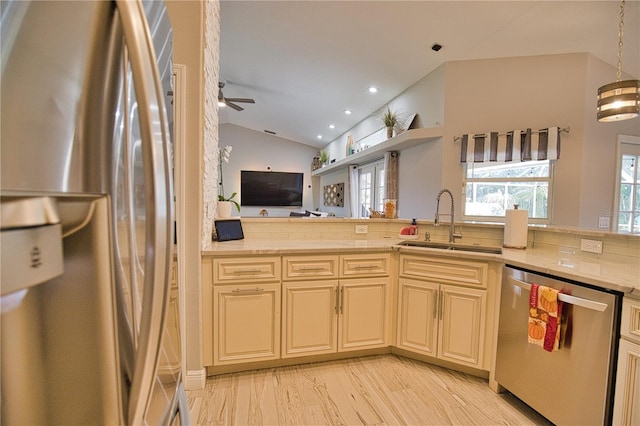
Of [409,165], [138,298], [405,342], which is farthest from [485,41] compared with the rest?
[138,298]

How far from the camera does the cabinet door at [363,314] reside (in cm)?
211

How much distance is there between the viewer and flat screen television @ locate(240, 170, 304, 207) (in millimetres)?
8453

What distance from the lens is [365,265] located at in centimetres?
215

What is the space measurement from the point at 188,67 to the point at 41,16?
1.63 m

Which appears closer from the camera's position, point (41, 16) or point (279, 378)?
point (41, 16)

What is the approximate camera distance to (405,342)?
85.6 inches

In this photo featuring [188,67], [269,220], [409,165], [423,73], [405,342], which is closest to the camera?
[188,67]

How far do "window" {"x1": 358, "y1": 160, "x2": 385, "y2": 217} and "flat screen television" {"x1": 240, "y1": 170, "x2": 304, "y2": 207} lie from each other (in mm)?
Answer: 3003

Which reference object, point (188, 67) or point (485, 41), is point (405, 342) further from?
point (485, 41)

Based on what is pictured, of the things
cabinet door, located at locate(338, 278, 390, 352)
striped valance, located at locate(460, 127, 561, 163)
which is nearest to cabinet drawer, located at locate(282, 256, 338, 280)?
cabinet door, located at locate(338, 278, 390, 352)

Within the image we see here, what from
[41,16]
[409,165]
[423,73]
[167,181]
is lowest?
[167,181]

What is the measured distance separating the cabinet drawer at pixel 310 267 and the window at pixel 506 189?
2.53 m

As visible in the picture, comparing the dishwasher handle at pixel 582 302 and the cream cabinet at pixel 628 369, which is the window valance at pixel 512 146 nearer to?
the dishwasher handle at pixel 582 302

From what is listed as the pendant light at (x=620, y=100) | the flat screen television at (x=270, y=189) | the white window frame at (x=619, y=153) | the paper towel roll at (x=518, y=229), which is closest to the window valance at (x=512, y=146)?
the white window frame at (x=619, y=153)
